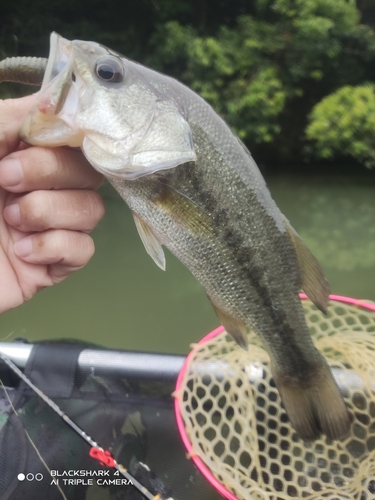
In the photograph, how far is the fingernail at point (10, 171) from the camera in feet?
2.91

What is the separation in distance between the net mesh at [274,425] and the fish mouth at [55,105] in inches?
37.9

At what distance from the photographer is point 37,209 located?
93 cm

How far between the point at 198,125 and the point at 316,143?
27.6ft

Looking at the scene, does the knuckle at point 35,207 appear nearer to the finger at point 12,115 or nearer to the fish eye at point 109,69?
the finger at point 12,115

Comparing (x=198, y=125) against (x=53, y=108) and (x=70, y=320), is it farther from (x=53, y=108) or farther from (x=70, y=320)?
(x=70, y=320)

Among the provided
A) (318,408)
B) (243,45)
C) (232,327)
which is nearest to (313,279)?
(232,327)

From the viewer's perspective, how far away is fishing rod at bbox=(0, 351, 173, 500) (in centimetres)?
134

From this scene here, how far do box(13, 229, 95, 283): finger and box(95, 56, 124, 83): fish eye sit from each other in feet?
1.24

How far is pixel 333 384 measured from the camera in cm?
118

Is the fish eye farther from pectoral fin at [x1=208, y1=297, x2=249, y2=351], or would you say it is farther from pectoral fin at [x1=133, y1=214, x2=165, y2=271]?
pectoral fin at [x1=208, y1=297, x2=249, y2=351]

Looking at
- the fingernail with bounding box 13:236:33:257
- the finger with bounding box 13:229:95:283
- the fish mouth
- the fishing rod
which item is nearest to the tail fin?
the fishing rod

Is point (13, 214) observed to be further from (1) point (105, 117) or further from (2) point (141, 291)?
(2) point (141, 291)

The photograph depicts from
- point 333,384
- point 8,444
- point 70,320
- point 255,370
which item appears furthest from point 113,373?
point 70,320

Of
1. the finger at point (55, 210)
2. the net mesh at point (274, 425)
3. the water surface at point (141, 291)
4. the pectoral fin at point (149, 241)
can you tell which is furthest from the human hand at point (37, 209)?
the water surface at point (141, 291)
